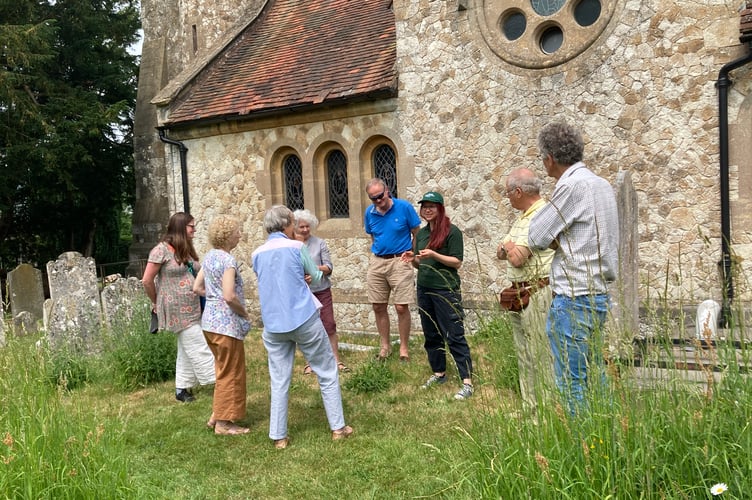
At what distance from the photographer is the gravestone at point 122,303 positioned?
303 inches

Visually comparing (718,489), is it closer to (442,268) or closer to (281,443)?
(281,443)

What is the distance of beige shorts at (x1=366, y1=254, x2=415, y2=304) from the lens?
274 inches

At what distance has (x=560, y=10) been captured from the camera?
26.5 feet

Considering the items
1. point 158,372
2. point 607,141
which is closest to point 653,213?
point 607,141

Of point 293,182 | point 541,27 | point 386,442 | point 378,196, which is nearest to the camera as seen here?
point 386,442

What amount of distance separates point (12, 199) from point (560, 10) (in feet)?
58.9

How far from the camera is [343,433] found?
16.2 ft

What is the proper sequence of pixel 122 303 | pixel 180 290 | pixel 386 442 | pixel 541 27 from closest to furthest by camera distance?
pixel 386 442 → pixel 180 290 → pixel 122 303 → pixel 541 27

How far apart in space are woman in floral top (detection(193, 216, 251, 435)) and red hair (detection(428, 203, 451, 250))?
177cm

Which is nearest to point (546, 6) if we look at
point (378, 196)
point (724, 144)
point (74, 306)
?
point (724, 144)

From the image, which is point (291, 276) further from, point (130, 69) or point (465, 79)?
point (130, 69)

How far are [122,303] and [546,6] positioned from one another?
6.85 meters

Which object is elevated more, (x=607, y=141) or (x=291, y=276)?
(x=607, y=141)

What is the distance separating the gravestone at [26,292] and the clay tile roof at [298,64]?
4289mm
